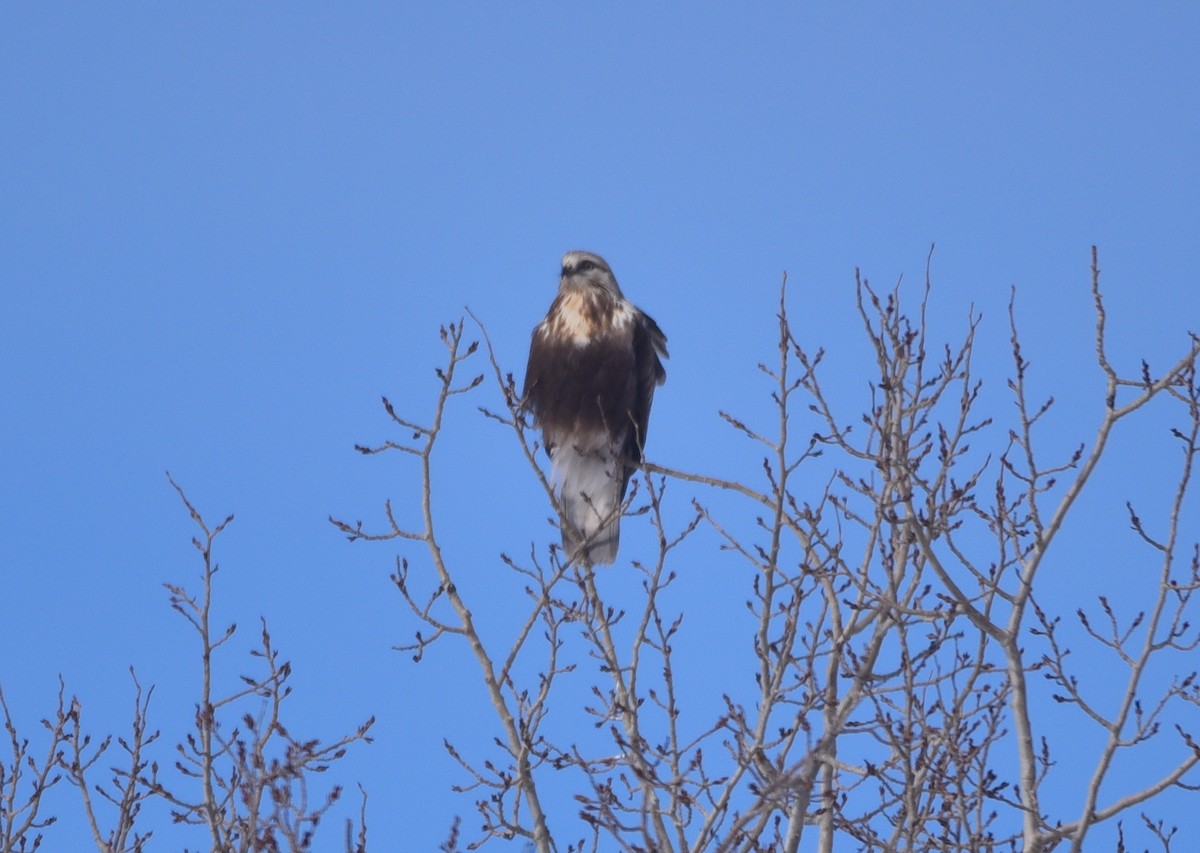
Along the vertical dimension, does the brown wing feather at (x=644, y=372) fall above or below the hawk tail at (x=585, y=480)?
above

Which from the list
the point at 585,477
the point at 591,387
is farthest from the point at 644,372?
the point at 585,477

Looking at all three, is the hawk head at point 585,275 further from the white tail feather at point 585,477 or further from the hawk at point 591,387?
the white tail feather at point 585,477

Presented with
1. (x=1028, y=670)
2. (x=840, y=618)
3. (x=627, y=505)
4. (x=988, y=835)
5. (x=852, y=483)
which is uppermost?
(x=627, y=505)

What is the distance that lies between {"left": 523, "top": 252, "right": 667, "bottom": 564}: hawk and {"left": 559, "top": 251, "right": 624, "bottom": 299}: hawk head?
1cm

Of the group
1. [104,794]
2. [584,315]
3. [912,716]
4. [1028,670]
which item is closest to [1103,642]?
[1028,670]

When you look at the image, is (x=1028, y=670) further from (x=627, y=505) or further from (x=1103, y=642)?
(x=627, y=505)

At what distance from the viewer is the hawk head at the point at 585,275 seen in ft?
22.7

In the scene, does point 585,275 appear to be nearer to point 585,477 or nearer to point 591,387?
point 591,387

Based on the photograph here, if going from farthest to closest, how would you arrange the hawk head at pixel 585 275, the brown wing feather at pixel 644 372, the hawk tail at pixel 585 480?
the hawk head at pixel 585 275 → the brown wing feather at pixel 644 372 → the hawk tail at pixel 585 480

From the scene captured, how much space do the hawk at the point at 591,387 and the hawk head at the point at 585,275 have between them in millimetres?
12

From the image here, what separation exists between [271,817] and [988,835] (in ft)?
6.08

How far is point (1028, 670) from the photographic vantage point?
361 centimetres

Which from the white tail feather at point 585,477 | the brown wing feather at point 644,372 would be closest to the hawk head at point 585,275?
the brown wing feather at point 644,372

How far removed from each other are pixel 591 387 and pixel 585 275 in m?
0.66
